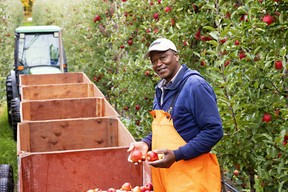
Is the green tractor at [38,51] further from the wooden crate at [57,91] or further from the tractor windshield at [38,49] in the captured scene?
the wooden crate at [57,91]

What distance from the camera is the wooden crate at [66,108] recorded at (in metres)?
8.20

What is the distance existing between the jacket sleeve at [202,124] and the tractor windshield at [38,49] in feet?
34.2

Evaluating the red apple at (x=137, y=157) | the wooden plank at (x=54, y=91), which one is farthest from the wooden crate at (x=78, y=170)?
the wooden plank at (x=54, y=91)

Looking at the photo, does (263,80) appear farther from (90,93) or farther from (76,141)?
(90,93)

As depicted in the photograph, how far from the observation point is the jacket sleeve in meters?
3.44

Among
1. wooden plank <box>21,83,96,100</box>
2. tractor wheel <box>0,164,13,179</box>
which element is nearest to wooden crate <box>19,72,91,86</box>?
wooden plank <box>21,83,96,100</box>

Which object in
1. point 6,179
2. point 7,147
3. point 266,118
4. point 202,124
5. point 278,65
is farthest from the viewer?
point 7,147

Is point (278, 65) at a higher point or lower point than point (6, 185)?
higher

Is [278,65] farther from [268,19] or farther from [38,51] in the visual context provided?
[38,51]

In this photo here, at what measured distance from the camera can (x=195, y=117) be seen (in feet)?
11.5

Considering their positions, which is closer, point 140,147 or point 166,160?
point 166,160

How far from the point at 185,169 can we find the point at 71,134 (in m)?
3.48

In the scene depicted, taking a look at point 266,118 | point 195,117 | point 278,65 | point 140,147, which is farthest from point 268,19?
point 140,147

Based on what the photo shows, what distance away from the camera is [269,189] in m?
3.97
